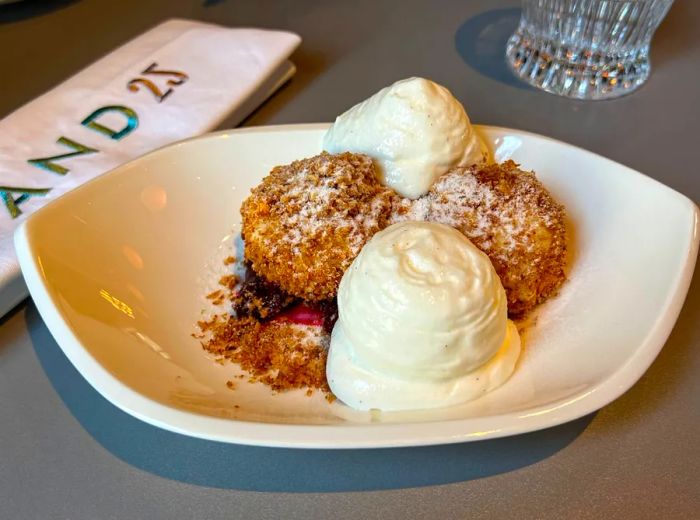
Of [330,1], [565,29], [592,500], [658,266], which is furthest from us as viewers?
[330,1]

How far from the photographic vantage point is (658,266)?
34.8 inches

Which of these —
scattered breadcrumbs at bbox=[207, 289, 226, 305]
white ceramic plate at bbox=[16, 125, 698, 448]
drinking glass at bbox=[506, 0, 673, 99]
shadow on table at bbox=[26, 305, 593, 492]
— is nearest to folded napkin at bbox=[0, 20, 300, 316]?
white ceramic plate at bbox=[16, 125, 698, 448]

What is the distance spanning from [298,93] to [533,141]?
68 cm

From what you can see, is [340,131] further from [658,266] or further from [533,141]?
[658,266]

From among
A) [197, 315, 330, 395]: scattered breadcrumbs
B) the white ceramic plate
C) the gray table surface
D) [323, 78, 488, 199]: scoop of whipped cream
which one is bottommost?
the gray table surface

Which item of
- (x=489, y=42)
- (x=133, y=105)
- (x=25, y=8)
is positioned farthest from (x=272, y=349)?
(x=25, y=8)

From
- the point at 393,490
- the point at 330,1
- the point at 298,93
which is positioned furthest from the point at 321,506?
the point at 330,1

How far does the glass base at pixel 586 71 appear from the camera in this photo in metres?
1.54

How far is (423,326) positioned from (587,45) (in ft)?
3.47

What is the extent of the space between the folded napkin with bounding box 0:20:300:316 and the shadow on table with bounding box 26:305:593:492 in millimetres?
465

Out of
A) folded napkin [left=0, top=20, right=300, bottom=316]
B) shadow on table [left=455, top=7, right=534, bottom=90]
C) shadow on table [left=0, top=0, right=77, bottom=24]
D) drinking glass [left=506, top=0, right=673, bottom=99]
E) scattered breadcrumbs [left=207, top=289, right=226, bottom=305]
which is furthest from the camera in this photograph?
shadow on table [left=0, top=0, right=77, bottom=24]

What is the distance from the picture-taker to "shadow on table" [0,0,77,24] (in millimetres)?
1921

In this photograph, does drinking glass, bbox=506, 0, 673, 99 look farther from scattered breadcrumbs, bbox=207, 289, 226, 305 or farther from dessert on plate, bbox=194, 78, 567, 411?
scattered breadcrumbs, bbox=207, 289, 226, 305

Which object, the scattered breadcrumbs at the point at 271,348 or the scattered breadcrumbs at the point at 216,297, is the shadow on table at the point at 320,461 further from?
the scattered breadcrumbs at the point at 216,297
